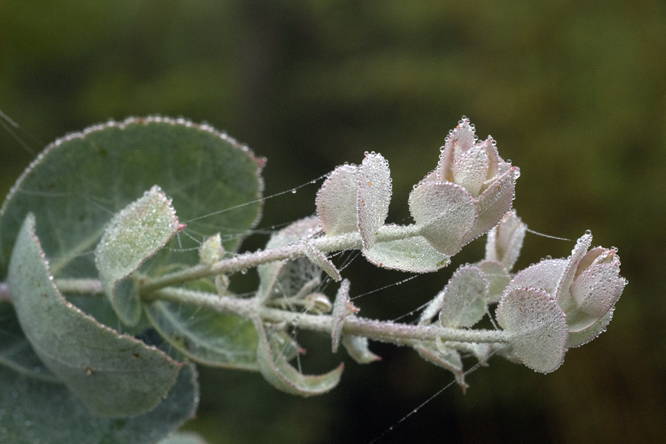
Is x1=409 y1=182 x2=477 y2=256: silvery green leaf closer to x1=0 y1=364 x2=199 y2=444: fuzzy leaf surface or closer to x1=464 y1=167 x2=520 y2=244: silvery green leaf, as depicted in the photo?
x1=464 y1=167 x2=520 y2=244: silvery green leaf

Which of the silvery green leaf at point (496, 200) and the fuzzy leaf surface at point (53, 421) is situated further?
the fuzzy leaf surface at point (53, 421)

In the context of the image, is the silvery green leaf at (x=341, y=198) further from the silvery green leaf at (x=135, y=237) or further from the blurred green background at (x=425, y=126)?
the blurred green background at (x=425, y=126)

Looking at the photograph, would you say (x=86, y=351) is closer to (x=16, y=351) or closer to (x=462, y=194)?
(x=16, y=351)

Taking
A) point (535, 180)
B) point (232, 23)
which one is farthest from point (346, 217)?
point (232, 23)

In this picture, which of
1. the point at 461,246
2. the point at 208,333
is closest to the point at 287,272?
the point at 208,333

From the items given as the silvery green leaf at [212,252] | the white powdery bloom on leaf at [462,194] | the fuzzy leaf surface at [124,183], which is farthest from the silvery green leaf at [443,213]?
the fuzzy leaf surface at [124,183]

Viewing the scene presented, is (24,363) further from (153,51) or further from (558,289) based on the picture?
(153,51)

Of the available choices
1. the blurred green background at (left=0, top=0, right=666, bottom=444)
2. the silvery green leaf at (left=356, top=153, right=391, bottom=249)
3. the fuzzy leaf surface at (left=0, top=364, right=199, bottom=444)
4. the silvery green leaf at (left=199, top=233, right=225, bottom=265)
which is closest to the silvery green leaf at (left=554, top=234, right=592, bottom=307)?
the silvery green leaf at (left=356, top=153, right=391, bottom=249)

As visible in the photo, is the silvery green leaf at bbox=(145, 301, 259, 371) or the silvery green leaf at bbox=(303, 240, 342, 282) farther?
the silvery green leaf at bbox=(145, 301, 259, 371)
